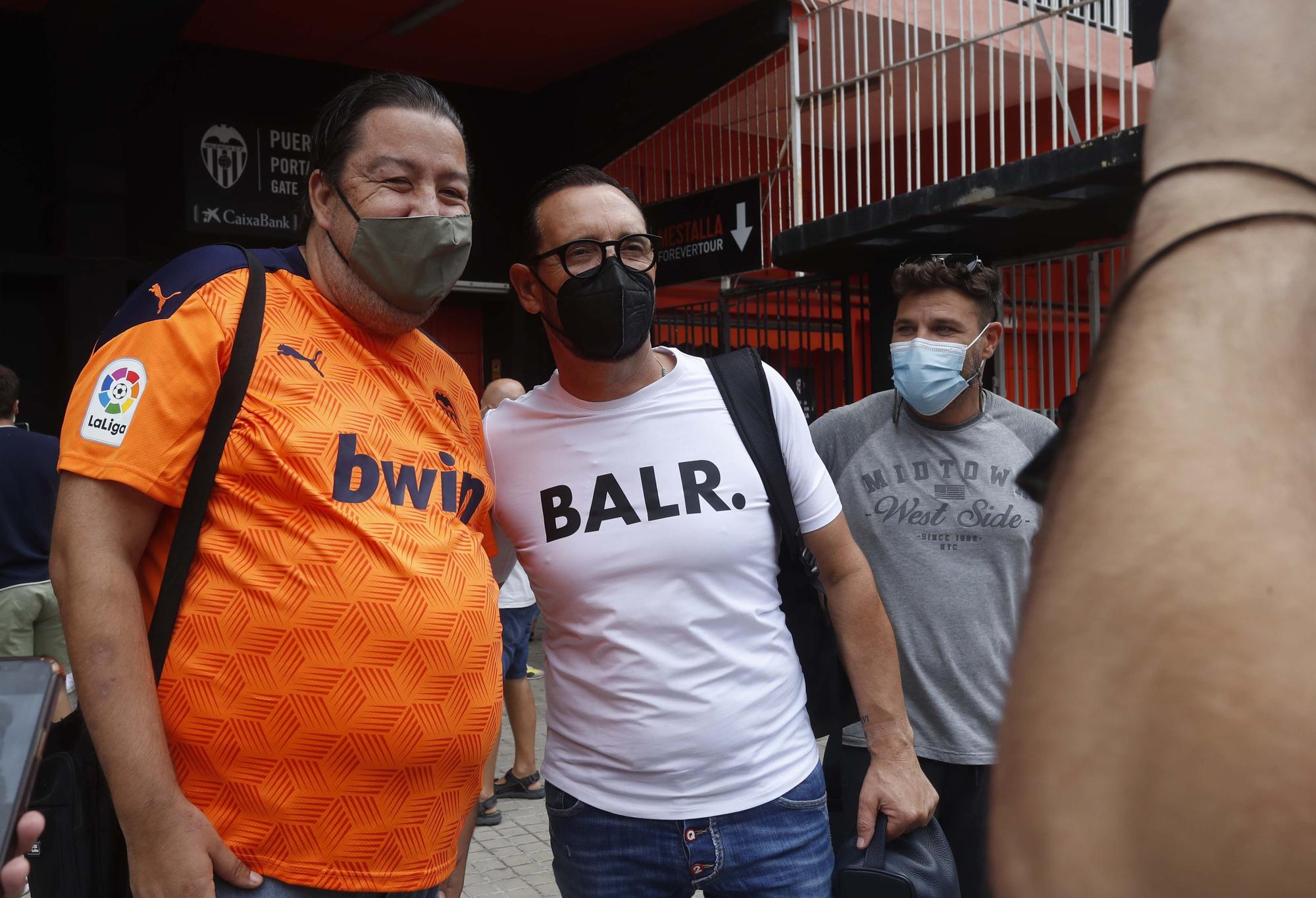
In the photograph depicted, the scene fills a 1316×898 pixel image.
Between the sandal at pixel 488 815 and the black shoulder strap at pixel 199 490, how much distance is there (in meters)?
3.94

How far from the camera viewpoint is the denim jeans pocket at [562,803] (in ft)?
7.13

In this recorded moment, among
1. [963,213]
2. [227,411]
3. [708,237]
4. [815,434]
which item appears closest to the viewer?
[227,411]

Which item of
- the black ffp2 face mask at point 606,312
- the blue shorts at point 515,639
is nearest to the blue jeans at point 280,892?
the black ffp2 face mask at point 606,312

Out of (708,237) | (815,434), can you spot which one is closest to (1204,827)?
(815,434)

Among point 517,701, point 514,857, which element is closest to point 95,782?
point 514,857

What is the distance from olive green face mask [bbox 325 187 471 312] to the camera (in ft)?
6.72

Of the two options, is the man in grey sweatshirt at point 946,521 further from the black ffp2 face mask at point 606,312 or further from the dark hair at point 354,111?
the dark hair at point 354,111

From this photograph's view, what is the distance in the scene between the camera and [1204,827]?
1.52 ft

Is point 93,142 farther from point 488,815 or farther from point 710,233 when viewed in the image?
point 488,815

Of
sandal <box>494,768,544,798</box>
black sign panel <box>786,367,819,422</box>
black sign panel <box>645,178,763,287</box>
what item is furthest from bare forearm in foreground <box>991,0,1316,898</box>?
black sign panel <box>786,367,819,422</box>

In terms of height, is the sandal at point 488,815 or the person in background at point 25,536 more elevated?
the person in background at point 25,536

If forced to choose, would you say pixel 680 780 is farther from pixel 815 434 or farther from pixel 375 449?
pixel 815 434

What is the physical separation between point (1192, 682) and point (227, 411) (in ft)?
5.21

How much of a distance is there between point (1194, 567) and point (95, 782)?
5.71 feet
